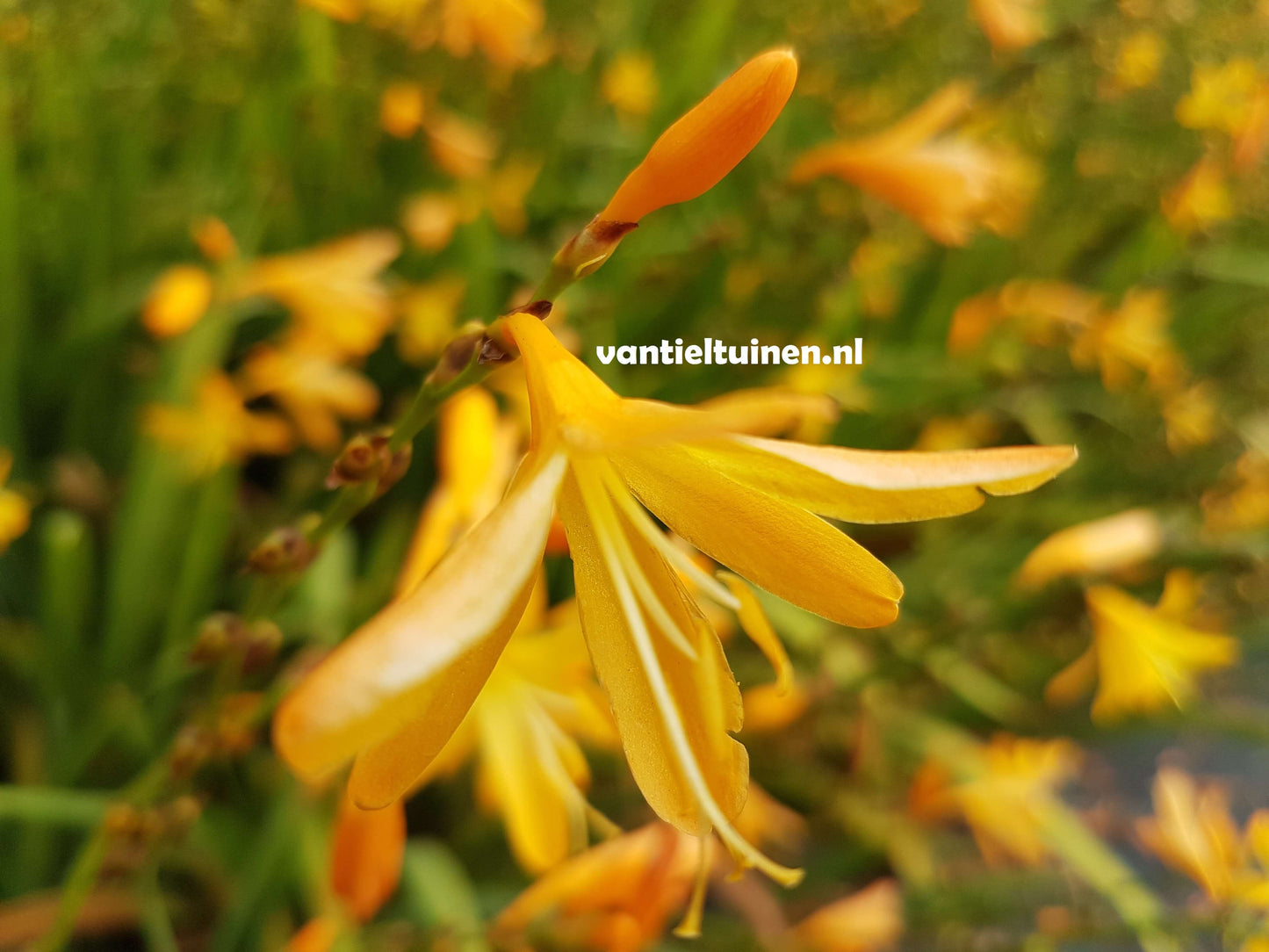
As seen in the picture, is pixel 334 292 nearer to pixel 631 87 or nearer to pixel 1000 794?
pixel 631 87

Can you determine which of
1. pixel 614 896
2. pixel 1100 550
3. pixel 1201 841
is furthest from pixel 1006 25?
pixel 614 896

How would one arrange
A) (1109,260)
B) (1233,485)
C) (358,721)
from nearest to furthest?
(358,721), (1233,485), (1109,260)

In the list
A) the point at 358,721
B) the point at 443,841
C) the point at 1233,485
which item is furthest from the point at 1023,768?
the point at 358,721

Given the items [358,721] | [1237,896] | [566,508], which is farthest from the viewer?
[1237,896]

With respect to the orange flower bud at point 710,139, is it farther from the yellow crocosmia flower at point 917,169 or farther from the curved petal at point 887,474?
the yellow crocosmia flower at point 917,169

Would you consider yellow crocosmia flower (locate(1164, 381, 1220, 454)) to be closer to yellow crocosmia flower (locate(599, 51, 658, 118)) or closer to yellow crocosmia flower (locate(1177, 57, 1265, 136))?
yellow crocosmia flower (locate(1177, 57, 1265, 136))

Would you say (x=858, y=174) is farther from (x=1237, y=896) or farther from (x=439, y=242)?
(x=1237, y=896)

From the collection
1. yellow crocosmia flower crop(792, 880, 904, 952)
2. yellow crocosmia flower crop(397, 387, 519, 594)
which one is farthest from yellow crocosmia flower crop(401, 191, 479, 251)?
yellow crocosmia flower crop(792, 880, 904, 952)

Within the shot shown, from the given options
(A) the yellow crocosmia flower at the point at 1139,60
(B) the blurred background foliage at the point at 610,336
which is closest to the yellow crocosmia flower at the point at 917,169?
(B) the blurred background foliage at the point at 610,336
